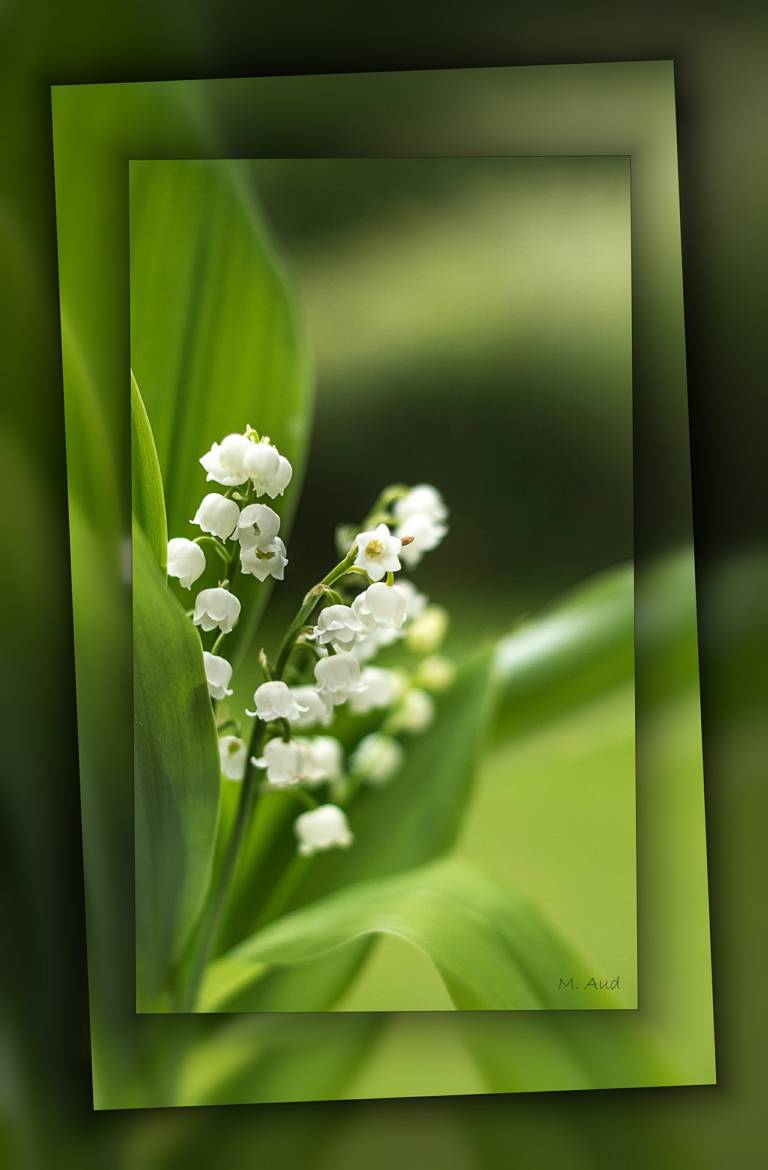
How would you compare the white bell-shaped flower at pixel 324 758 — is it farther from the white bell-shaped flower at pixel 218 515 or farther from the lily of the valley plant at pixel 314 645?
the white bell-shaped flower at pixel 218 515

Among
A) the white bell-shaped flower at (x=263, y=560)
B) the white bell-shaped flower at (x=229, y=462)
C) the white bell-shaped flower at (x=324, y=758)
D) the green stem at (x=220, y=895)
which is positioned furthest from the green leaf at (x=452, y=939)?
the white bell-shaped flower at (x=229, y=462)

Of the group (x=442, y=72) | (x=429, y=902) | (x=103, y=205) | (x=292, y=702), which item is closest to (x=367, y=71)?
(x=442, y=72)

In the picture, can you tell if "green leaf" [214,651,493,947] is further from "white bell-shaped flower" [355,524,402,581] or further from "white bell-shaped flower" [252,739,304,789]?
"white bell-shaped flower" [355,524,402,581]

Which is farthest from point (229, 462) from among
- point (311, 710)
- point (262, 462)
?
point (311, 710)

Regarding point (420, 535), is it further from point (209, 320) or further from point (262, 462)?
point (209, 320)

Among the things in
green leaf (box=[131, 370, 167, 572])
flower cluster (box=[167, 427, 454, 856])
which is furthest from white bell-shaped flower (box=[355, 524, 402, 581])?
green leaf (box=[131, 370, 167, 572])

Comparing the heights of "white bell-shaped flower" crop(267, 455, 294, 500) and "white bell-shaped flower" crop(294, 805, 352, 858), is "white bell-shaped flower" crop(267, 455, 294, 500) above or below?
above

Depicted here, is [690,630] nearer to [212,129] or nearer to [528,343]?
[528,343]
